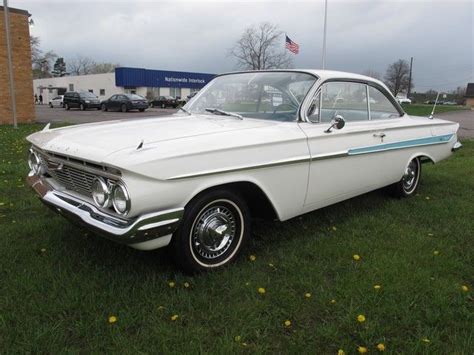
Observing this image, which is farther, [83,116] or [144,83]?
[144,83]

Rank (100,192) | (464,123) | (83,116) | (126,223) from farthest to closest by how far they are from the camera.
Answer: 1. (83,116)
2. (464,123)
3. (100,192)
4. (126,223)

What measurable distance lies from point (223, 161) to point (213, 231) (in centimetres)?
53

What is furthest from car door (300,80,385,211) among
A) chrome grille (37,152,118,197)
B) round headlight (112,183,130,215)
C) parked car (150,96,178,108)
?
parked car (150,96,178,108)

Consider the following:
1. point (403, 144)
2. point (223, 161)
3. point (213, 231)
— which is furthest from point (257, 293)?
point (403, 144)

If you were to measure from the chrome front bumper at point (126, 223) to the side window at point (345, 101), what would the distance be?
1854mm

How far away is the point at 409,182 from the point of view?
5.40 meters

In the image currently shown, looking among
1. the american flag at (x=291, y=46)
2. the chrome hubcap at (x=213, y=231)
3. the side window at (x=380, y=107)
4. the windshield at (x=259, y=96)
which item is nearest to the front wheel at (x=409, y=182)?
the side window at (x=380, y=107)

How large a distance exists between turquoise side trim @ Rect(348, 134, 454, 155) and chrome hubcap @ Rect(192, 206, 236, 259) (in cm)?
145

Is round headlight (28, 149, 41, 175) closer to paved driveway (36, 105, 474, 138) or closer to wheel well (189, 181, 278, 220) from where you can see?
wheel well (189, 181, 278, 220)

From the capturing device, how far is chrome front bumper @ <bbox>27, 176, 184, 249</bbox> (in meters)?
2.60

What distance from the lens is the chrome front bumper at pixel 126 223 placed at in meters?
2.60

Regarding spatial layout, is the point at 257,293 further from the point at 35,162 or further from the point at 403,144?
the point at 403,144

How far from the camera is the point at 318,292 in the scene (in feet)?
9.70

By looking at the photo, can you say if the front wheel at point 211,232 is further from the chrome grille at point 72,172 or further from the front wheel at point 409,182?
the front wheel at point 409,182
